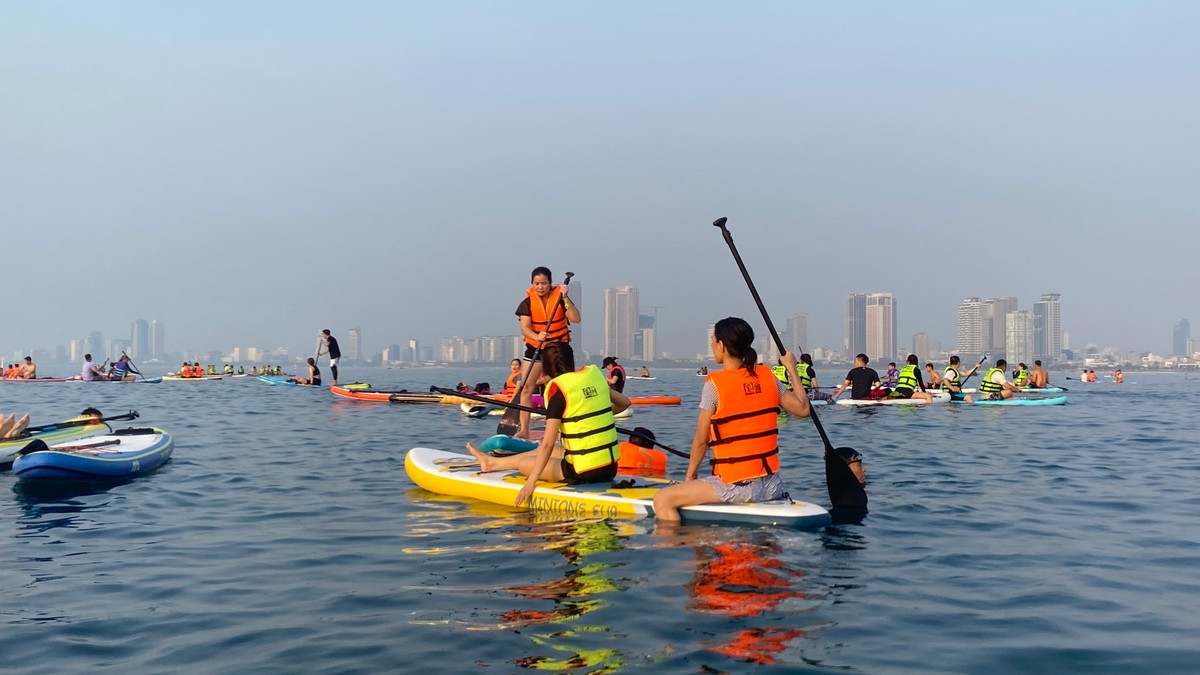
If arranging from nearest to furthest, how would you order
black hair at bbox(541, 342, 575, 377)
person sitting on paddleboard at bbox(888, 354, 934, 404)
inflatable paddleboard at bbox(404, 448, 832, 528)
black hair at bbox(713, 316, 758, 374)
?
black hair at bbox(713, 316, 758, 374) < inflatable paddleboard at bbox(404, 448, 832, 528) < black hair at bbox(541, 342, 575, 377) < person sitting on paddleboard at bbox(888, 354, 934, 404)

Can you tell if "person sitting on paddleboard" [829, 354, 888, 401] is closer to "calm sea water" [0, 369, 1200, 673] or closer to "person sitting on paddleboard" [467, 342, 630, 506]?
"calm sea water" [0, 369, 1200, 673]

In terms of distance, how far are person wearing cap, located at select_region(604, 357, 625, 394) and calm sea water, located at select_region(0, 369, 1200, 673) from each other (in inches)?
318

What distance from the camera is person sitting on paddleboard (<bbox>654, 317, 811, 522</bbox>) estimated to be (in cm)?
743

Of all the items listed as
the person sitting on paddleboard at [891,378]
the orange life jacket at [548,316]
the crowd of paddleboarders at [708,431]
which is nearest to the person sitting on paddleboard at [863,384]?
the person sitting on paddleboard at [891,378]

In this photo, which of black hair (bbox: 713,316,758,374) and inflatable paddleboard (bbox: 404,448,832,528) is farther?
inflatable paddleboard (bbox: 404,448,832,528)

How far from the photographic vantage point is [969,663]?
15.4ft

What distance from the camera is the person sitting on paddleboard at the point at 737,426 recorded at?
7.43 m

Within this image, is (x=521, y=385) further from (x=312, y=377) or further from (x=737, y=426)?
(x=312, y=377)

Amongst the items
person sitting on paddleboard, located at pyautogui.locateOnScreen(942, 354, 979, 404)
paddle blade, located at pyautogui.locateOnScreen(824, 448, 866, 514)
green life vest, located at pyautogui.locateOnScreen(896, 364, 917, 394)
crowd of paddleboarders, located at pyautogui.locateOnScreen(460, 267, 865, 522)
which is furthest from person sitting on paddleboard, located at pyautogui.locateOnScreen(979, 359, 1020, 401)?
paddle blade, located at pyautogui.locateOnScreen(824, 448, 866, 514)

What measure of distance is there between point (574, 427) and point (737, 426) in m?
2.09

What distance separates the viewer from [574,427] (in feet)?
29.8

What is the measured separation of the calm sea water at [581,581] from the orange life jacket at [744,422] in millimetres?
591

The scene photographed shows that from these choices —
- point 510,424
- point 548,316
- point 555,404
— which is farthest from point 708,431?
point 510,424

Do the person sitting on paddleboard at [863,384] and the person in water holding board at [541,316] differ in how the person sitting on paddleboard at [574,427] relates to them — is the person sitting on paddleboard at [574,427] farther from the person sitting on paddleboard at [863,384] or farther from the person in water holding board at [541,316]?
the person sitting on paddleboard at [863,384]
